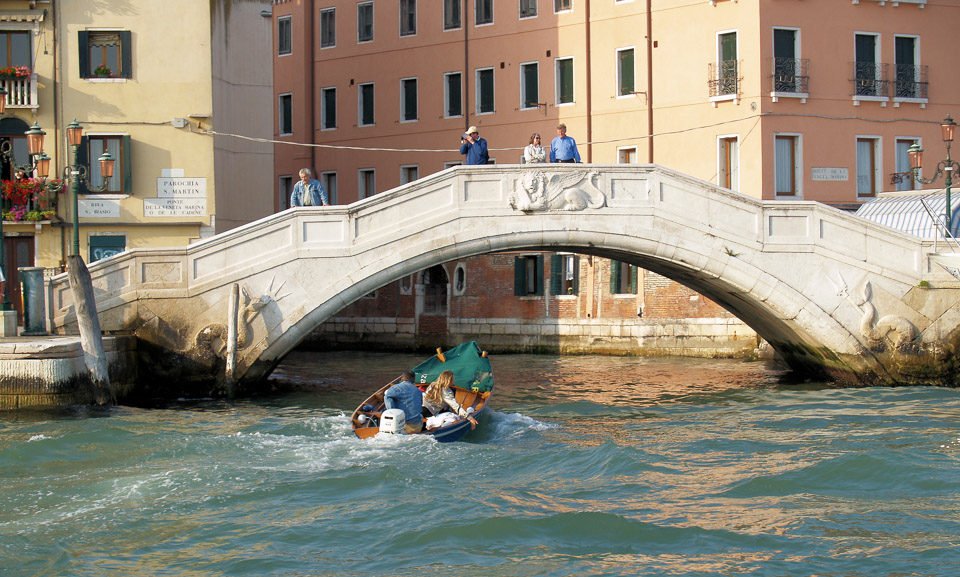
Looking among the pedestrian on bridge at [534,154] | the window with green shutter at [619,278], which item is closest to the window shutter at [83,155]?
the pedestrian on bridge at [534,154]

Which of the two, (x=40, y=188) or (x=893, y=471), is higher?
(x=40, y=188)

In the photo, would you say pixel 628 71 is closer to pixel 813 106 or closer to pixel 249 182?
pixel 813 106

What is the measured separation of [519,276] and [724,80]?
660 cm

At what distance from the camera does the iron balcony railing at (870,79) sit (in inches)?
945

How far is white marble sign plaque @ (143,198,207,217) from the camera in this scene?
2016 cm

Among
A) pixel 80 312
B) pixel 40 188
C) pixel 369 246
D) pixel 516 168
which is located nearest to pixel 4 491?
pixel 80 312

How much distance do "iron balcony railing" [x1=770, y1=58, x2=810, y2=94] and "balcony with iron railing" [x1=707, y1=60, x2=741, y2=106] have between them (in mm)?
737

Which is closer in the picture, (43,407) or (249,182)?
(43,407)

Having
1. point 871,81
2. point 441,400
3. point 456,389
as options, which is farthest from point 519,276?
point 441,400

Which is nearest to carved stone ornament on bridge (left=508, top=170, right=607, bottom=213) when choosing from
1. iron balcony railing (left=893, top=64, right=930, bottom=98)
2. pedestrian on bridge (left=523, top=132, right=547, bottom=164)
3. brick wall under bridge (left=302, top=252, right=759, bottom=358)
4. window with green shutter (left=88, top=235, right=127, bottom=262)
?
pedestrian on bridge (left=523, top=132, right=547, bottom=164)

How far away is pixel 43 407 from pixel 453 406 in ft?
16.2

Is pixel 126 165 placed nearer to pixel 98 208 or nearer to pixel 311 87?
pixel 98 208

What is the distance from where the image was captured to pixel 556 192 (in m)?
15.9

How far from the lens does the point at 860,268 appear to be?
53.0ft
